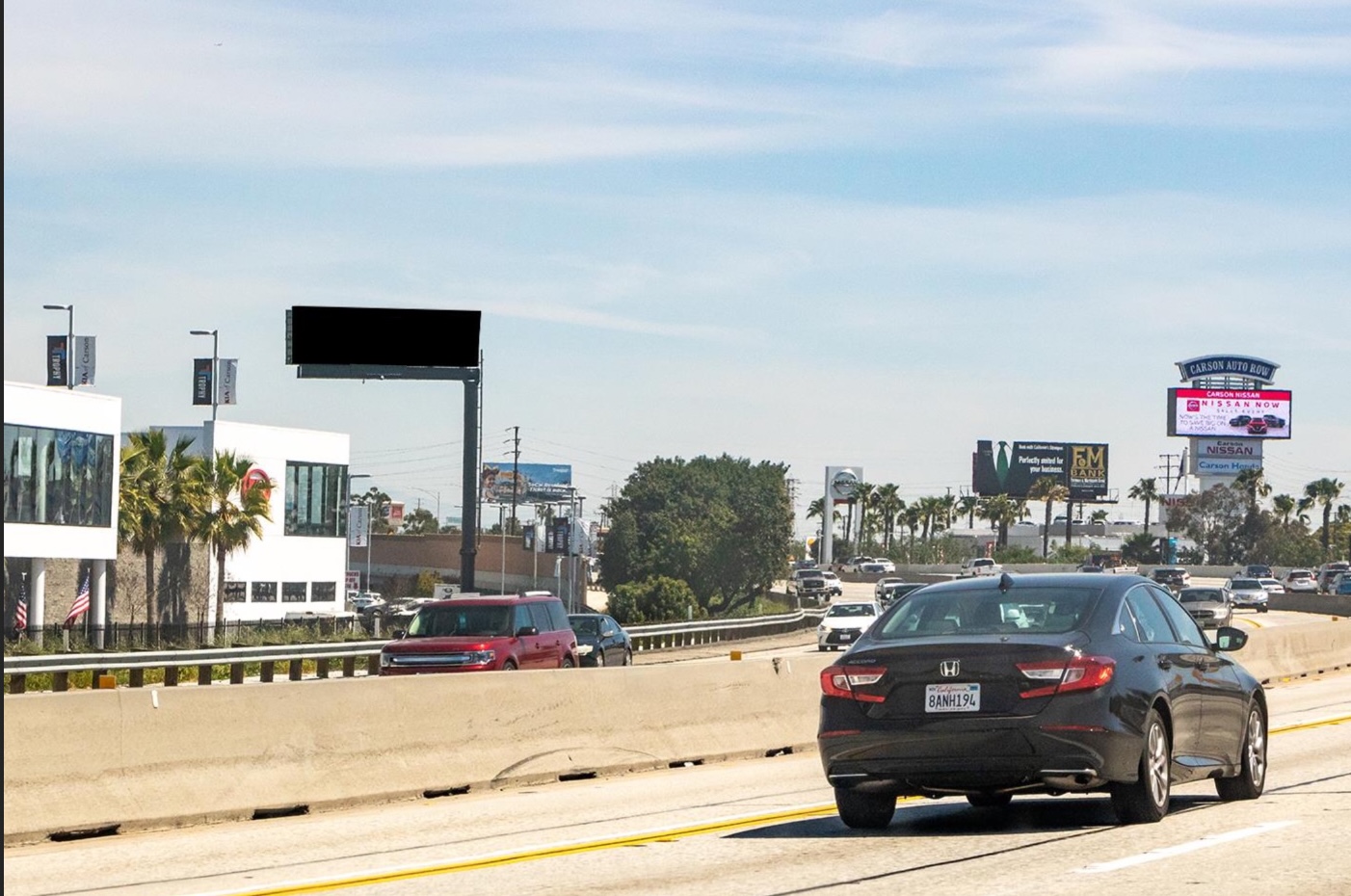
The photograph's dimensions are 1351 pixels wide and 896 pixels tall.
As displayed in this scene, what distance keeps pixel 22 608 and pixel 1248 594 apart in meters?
51.5

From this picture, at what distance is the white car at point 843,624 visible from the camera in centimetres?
5234

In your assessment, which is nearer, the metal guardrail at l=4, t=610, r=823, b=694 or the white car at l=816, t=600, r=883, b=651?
the metal guardrail at l=4, t=610, r=823, b=694

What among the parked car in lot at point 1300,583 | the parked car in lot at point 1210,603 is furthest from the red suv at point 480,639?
the parked car in lot at point 1300,583

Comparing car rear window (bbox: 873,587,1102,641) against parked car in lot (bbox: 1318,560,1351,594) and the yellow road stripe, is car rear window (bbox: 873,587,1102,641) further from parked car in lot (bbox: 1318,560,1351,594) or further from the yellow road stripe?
parked car in lot (bbox: 1318,560,1351,594)

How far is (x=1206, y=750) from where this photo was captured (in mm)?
11883

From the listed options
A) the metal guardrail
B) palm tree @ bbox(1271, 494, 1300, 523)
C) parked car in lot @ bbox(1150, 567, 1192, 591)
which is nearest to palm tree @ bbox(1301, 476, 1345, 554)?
palm tree @ bbox(1271, 494, 1300, 523)

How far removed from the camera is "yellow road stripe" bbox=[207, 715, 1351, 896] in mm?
9266

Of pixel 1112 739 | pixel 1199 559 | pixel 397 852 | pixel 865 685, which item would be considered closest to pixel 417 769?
pixel 397 852

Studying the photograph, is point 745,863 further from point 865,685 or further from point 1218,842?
point 1218,842

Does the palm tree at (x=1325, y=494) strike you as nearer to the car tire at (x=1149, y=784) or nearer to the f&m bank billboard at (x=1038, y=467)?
the f&m bank billboard at (x=1038, y=467)

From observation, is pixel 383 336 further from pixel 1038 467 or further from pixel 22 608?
pixel 1038 467

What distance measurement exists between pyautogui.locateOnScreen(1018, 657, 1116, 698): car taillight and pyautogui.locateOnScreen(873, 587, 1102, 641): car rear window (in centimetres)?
36

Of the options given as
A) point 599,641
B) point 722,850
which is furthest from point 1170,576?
point 722,850

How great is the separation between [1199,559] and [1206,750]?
557 feet
